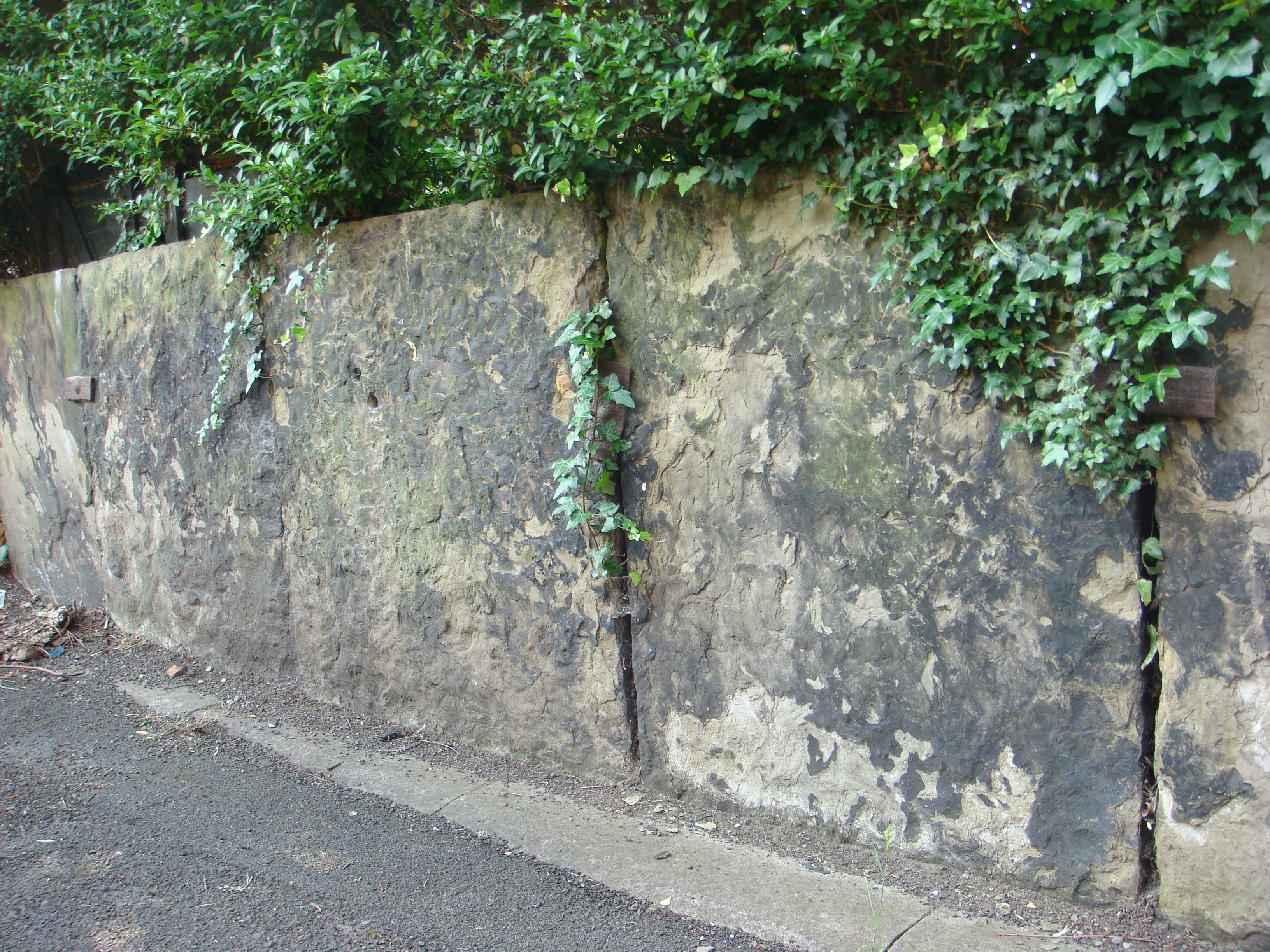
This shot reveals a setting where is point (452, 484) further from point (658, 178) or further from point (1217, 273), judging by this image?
point (1217, 273)

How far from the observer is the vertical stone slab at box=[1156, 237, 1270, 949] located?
1806 millimetres

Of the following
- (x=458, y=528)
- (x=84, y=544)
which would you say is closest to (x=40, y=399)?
(x=84, y=544)

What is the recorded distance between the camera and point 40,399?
5043 millimetres

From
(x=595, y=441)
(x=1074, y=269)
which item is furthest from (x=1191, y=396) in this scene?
(x=595, y=441)

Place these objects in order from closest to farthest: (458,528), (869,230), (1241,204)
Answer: (1241,204)
(869,230)
(458,528)

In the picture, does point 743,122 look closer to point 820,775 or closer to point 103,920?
point 820,775

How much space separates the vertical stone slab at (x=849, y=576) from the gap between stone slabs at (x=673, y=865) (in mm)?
190

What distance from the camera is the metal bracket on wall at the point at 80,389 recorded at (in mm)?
4648

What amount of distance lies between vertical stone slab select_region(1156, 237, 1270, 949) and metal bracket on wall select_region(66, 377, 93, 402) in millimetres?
4977

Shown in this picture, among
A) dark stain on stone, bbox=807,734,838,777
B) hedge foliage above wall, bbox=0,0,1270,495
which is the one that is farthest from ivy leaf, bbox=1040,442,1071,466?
dark stain on stone, bbox=807,734,838,777

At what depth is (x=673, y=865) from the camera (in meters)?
2.45

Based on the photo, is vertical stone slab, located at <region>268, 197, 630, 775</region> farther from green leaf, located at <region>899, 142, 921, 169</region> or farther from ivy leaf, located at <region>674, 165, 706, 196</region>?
green leaf, located at <region>899, 142, 921, 169</region>

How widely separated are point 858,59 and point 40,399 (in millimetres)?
5075

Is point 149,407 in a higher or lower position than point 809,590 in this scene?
higher
